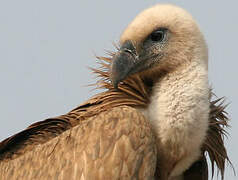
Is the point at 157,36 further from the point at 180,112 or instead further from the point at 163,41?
the point at 180,112

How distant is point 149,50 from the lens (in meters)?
7.29

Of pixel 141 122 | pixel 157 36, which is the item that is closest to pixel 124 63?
pixel 157 36

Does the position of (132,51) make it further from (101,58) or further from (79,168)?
(79,168)

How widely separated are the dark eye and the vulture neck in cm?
41

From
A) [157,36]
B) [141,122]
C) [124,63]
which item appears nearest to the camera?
[141,122]

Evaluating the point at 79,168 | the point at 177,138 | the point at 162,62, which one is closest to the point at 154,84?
the point at 162,62

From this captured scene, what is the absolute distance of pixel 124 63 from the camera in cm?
705

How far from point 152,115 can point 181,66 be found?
1.94 feet

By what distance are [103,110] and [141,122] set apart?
55cm

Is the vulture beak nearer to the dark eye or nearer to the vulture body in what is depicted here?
the vulture body

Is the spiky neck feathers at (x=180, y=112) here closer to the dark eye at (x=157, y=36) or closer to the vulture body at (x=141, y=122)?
the vulture body at (x=141, y=122)

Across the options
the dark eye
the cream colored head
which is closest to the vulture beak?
the cream colored head

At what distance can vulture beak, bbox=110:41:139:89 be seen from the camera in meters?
6.90

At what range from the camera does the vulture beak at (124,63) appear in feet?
22.6
